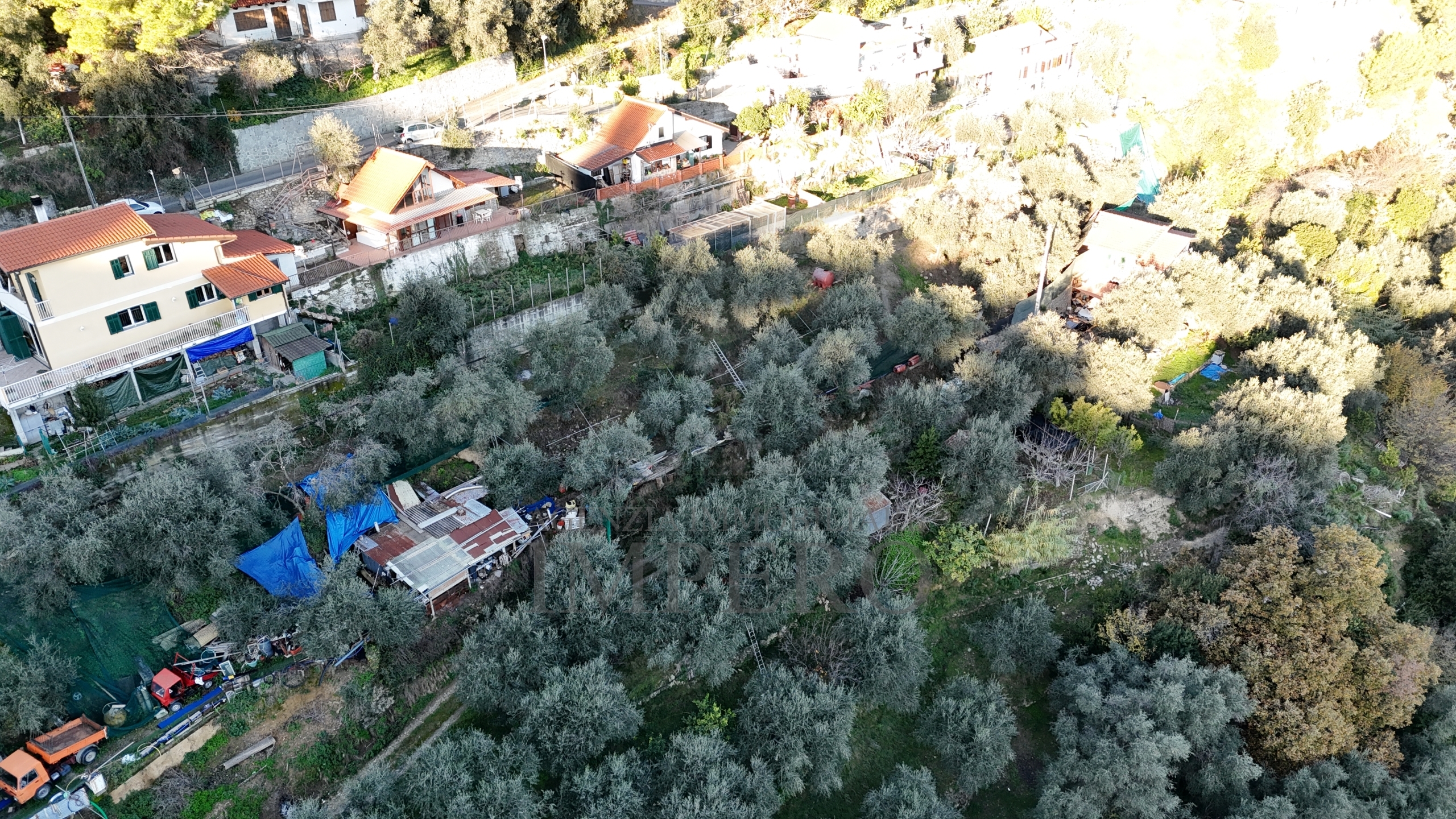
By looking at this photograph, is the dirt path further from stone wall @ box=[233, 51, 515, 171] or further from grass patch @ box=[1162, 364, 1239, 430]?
grass patch @ box=[1162, 364, 1239, 430]

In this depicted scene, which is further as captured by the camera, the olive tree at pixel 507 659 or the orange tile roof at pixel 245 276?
the orange tile roof at pixel 245 276

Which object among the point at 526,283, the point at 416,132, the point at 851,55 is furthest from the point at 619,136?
the point at 851,55

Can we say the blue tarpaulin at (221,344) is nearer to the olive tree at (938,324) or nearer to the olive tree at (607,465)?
the olive tree at (607,465)

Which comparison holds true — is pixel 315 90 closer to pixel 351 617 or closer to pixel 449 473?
pixel 449 473

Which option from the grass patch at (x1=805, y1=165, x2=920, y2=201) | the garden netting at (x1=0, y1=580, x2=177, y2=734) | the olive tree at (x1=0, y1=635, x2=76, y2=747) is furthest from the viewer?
the grass patch at (x1=805, y1=165, x2=920, y2=201)

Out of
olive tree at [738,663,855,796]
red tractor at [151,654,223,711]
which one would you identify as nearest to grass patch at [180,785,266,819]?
red tractor at [151,654,223,711]

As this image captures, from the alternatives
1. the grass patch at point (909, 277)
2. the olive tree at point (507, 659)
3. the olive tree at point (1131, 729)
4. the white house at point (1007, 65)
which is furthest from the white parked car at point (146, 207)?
the white house at point (1007, 65)
